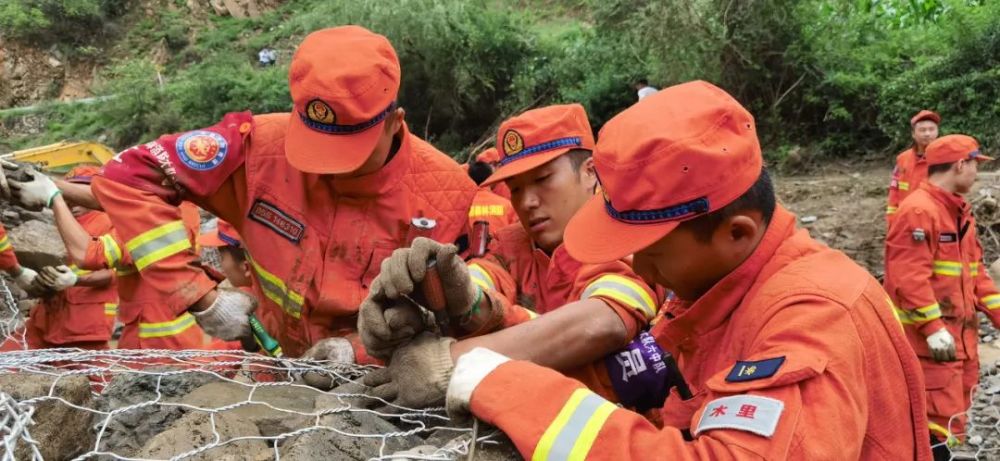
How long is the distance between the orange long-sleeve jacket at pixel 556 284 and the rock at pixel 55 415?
91 cm

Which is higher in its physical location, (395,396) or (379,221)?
(395,396)

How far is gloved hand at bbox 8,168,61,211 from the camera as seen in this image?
3057 mm

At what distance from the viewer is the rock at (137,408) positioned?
155 centimetres

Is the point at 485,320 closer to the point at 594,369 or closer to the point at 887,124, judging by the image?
the point at 594,369

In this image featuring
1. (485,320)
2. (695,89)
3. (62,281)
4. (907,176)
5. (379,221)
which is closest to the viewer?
(695,89)

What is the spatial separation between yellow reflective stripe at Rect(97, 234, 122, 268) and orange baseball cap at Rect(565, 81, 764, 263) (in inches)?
137

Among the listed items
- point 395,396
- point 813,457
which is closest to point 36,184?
point 395,396

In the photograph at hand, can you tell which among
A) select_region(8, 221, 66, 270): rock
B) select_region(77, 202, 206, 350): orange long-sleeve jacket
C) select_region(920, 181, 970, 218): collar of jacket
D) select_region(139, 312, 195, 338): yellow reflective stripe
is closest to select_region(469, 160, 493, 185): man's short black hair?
select_region(77, 202, 206, 350): orange long-sleeve jacket

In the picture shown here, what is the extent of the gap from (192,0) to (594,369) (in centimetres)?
3031

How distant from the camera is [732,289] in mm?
1513

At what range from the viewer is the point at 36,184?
3150 millimetres

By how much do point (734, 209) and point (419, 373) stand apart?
766mm

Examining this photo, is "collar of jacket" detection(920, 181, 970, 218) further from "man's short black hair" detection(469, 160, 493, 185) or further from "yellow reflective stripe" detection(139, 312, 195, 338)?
"yellow reflective stripe" detection(139, 312, 195, 338)

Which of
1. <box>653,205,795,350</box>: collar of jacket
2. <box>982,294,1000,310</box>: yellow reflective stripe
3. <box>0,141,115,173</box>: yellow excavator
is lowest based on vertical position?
<box>0,141,115,173</box>: yellow excavator
